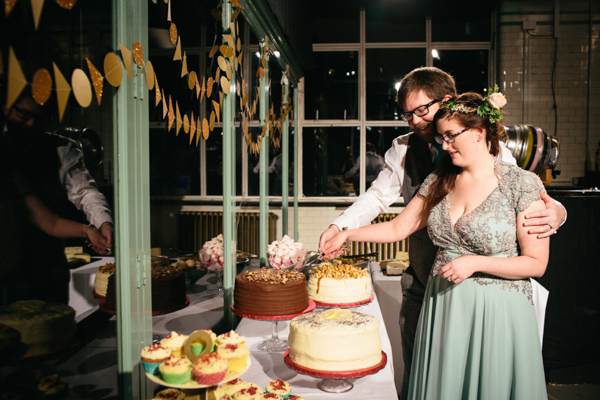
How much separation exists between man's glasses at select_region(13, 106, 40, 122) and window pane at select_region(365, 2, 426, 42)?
22.6 feet

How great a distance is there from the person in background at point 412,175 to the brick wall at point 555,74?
15.7 ft

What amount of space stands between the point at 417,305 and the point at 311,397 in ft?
3.43

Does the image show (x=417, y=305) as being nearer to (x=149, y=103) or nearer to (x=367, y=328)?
(x=367, y=328)

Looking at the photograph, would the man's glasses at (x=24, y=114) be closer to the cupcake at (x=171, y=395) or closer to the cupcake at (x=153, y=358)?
the cupcake at (x=153, y=358)

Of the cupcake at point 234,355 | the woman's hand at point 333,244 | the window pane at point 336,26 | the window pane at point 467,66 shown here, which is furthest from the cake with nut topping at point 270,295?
the window pane at point 467,66

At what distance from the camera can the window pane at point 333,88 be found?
7.15 m

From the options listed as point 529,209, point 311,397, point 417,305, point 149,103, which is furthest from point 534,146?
point 149,103

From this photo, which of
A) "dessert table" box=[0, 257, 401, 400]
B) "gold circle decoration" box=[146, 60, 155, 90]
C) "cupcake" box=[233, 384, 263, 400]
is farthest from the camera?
"gold circle decoration" box=[146, 60, 155, 90]

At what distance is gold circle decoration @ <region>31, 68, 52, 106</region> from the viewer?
757 mm

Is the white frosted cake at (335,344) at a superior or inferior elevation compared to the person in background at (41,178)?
inferior

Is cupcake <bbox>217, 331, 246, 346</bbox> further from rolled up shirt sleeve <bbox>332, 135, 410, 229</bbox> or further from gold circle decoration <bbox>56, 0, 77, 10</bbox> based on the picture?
rolled up shirt sleeve <bbox>332, 135, 410, 229</bbox>

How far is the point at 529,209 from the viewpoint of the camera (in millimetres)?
1754

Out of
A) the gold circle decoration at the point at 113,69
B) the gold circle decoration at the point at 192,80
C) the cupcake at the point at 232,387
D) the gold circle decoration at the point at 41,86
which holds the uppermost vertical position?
the gold circle decoration at the point at 192,80

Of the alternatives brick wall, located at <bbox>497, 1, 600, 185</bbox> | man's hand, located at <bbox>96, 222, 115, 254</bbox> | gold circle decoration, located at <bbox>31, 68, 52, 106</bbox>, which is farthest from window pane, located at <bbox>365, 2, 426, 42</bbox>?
gold circle decoration, located at <bbox>31, 68, 52, 106</bbox>
